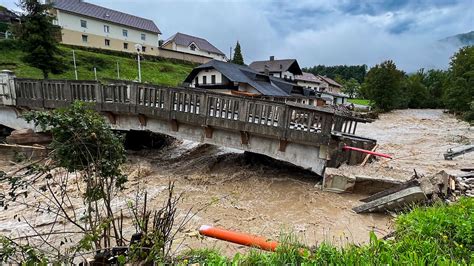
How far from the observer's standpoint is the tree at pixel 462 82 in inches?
1034

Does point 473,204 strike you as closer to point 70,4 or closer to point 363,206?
point 363,206

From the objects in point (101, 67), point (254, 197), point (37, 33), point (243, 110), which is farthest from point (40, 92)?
point (101, 67)

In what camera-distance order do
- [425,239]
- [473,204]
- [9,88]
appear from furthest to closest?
1. [9,88]
2. [473,204]
3. [425,239]

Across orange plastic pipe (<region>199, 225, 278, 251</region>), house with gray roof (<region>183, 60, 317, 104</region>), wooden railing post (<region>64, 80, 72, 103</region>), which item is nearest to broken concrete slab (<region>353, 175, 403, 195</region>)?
orange plastic pipe (<region>199, 225, 278, 251</region>)

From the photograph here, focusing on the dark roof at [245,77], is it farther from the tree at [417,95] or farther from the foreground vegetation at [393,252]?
the tree at [417,95]

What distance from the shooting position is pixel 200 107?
353 inches

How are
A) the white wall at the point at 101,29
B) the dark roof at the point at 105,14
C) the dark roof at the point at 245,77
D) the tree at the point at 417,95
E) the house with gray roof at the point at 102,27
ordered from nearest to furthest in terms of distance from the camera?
the dark roof at the point at 245,77 < the white wall at the point at 101,29 < the house with gray roof at the point at 102,27 < the dark roof at the point at 105,14 < the tree at the point at 417,95

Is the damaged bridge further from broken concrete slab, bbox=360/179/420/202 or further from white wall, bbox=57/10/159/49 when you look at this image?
white wall, bbox=57/10/159/49

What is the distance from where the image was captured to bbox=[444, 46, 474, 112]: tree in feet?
86.2

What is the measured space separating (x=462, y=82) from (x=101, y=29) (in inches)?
1875

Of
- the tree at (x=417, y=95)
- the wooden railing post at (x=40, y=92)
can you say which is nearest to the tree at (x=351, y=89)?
the tree at (x=417, y=95)

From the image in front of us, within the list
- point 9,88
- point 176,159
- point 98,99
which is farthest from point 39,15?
point 176,159

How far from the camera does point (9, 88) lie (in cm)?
1221

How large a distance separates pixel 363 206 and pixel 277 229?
2.11 metres
